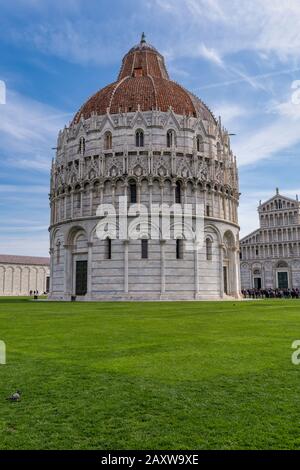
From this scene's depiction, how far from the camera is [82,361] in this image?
9.30 meters

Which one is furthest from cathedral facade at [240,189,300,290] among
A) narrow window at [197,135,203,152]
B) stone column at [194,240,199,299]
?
stone column at [194,240,199,299]

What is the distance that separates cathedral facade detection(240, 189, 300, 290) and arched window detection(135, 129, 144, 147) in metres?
62.5

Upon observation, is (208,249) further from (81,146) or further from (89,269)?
(81,146)

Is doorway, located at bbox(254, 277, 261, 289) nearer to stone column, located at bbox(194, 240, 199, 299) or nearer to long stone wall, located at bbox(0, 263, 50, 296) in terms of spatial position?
long stone wall, located at bbox(0, 263, 50, 296)

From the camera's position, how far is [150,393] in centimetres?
693

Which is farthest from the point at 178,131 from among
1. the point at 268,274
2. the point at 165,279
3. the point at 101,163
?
the point at 268,274

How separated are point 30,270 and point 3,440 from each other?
317ft

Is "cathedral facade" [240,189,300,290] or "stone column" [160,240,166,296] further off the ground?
"cathedral facade" [240,189,300,290]

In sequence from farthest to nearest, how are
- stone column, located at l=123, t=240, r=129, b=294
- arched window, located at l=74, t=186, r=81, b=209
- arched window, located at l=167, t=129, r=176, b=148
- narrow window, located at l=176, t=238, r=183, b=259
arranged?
arched window, located at l=74, t=186, r=81, b=209 < arched window, located at l=167, t=129, r=176, b=148 < narrow window, located at l=176, t=238, r=183, b=259 < stone column, located at l=123, t=240, r=129, b=294

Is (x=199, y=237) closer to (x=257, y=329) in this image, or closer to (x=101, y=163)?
(x=101, y=163)

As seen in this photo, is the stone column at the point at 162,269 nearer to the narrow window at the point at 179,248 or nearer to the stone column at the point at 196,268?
the narrow window at the point at 179,248
